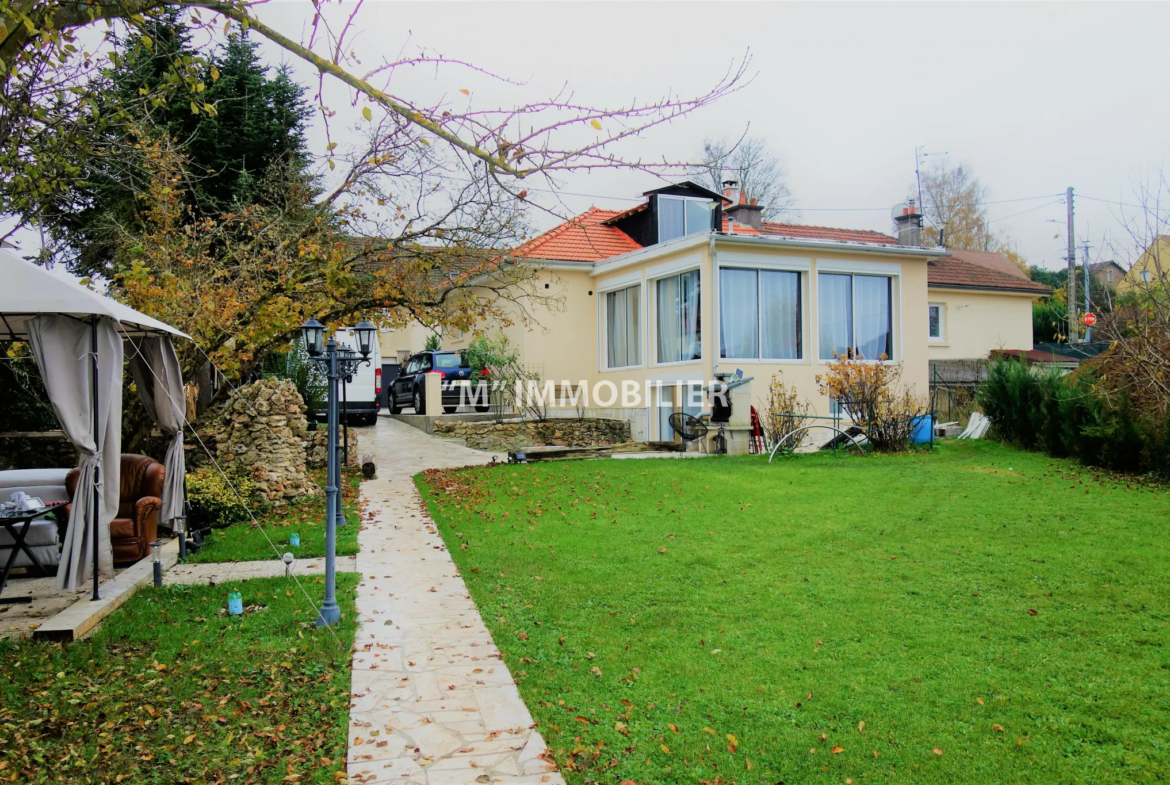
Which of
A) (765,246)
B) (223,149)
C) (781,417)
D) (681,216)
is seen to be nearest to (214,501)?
(781,417)

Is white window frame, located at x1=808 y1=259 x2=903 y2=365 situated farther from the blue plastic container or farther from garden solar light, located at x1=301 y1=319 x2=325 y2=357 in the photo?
garden solar light, located at x1=301 y1=319 x2=325 y2=357

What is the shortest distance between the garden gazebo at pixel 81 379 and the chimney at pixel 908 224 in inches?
776

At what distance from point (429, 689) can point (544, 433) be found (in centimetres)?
1364

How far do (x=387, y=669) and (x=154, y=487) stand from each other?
4.93 m

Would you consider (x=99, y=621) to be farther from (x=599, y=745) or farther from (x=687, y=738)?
(x=687, y=738)

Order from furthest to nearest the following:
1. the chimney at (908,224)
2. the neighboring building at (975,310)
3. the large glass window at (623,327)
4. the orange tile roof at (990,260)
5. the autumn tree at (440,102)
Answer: the orange tile roof at (990,260) < the neighboring building at (975,310) < the chimney at (908,224) < the large glass window at (623,327) < the autumn tree at (440,102)

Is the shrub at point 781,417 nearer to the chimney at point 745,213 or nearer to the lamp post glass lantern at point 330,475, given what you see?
the chimney at point 745,213

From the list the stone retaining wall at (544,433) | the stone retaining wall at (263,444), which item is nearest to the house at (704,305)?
the stone retaining wall at (544,433)

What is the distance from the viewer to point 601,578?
701 centimetres

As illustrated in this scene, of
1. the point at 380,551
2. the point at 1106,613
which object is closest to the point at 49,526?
the point at 380,551

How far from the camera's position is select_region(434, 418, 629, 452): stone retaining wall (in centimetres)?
1809

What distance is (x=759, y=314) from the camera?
16781 mm

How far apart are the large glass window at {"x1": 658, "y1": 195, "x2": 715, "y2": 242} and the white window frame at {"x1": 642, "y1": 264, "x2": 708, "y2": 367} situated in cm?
277

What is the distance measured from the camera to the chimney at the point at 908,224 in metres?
21.3
